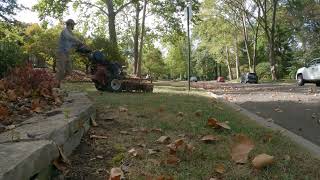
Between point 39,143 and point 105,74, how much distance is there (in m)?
10.1

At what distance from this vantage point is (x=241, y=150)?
4.64 metres

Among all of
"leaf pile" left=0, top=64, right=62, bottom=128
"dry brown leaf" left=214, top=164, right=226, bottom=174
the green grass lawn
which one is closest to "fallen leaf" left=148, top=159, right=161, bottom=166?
the green grass lawn

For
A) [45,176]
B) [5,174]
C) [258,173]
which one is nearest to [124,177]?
[45,176]

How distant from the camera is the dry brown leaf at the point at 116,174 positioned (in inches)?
150

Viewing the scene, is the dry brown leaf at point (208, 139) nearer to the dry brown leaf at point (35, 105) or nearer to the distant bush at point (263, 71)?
the dry brown leaf at point (35, 105)

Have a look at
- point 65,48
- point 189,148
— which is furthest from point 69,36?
point 189,148

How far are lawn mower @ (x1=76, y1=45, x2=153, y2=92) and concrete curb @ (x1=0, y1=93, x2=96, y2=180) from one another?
26.0ft

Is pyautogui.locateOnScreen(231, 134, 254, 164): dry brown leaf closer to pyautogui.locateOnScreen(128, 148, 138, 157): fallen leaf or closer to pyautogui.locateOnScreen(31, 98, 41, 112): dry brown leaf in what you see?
pyautogui.locateOnScreen(128, 148, 138, 157): fallen leaf

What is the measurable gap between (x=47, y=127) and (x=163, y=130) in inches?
84.0

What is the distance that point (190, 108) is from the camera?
883 centimetres

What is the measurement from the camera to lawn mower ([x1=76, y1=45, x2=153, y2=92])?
13508 mm

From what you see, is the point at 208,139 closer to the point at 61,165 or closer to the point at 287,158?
the point at 287,158

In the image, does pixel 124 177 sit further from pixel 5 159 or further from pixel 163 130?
pixel 163 130

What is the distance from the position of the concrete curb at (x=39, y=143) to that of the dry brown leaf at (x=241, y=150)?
5.28ft
